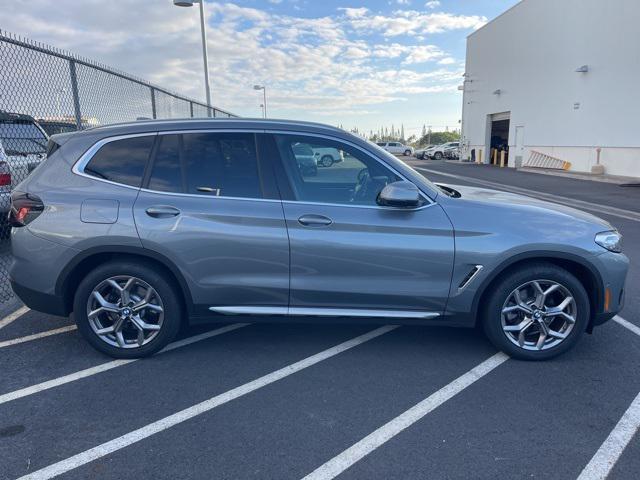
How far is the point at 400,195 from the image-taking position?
11.0ft

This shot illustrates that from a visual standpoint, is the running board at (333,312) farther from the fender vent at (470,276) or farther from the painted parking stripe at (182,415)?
the painted parking stripe at (182,415)

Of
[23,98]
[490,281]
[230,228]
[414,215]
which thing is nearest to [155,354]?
[230,228]

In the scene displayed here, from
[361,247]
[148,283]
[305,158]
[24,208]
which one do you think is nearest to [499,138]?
[305,158]

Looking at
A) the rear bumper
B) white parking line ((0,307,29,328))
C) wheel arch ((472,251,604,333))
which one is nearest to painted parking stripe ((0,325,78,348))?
white parking line ((0,307,29,328))

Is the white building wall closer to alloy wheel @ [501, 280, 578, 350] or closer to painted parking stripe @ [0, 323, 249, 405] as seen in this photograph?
alloy wheel @ [501, 280, 578, 350]

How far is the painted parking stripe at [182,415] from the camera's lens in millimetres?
2498

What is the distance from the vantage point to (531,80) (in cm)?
2786

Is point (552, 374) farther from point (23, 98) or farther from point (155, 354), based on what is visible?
point (23, 98)

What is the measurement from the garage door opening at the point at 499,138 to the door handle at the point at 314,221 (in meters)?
31.7

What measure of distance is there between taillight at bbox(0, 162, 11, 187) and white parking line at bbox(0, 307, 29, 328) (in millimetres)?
1975

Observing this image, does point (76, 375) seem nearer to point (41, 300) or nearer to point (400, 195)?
point (41, 300)

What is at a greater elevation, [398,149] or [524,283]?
[398,149]

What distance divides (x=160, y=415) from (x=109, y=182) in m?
1.78

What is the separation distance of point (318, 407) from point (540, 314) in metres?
1.90
